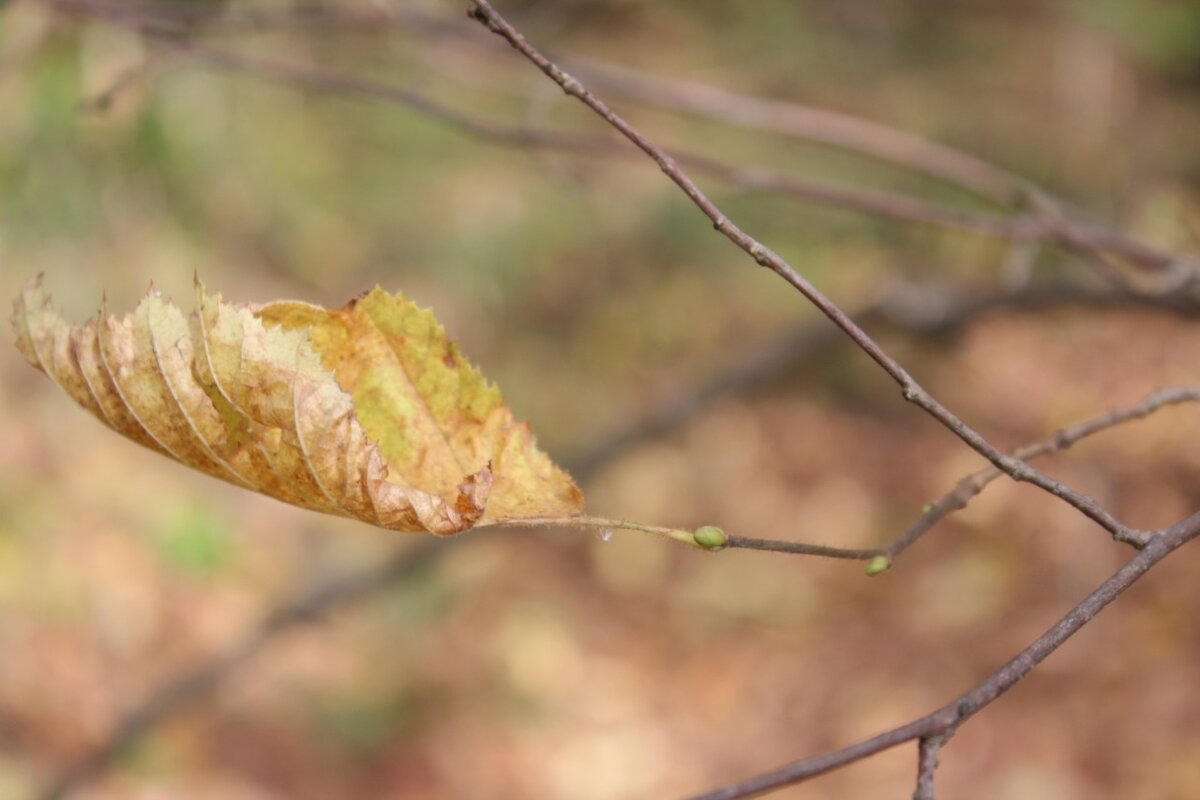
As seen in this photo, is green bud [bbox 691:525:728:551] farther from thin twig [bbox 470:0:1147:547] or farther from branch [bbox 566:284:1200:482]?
branch [bbox 566:284:1200:482]

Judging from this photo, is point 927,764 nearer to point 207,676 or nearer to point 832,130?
point 832,130

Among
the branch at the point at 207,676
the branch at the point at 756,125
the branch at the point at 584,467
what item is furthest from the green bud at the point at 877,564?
the branch at the point at 207,676

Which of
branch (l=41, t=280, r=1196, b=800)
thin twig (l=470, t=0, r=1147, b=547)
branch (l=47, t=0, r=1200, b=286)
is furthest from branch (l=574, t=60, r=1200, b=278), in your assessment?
thin twig (l=470, t=0, r=1147, b=547)

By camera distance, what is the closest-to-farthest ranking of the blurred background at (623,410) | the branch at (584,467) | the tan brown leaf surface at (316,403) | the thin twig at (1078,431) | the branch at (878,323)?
1. the tan brown leaf surface at (316,403)
2. the thin twig at (1078,431)
3. the branch at (878,323)
4. the branch at (584,467)
5. the blurred background at (623,410)

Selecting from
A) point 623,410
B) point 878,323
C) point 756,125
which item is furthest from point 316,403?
point 623,410

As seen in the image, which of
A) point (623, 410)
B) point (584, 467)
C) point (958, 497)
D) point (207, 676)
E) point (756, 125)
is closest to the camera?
point (958, 497)

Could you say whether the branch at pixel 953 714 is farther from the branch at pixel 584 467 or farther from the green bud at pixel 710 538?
the branch at pixel 584 467
